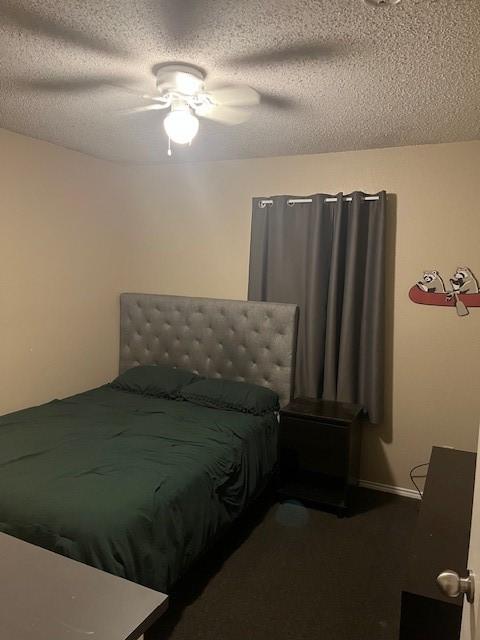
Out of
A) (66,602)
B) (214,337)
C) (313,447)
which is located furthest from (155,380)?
(66,602)

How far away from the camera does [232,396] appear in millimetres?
3316

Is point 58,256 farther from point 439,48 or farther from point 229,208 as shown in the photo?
point 439,48

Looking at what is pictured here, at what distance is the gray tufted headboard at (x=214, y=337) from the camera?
11.5ft

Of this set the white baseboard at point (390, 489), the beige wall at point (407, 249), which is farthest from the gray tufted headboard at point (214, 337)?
the white baseboard at point (390, 489)

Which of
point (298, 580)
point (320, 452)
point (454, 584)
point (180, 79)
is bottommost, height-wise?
point (298, 580)

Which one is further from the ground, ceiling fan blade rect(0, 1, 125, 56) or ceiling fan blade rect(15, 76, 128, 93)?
ceiling fan blade rect(15, 76, 128, 93)

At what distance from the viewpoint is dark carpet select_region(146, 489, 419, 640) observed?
214cm

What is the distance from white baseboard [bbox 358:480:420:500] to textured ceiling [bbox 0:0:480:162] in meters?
2.39

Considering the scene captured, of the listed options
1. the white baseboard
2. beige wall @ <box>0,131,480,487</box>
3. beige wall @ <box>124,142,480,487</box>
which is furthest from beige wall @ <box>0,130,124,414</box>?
the white baseboard

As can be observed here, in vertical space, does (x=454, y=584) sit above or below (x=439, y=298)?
below

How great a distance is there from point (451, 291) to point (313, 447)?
137 cm

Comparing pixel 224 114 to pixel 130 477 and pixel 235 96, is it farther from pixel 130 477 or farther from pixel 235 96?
pixel 130 477

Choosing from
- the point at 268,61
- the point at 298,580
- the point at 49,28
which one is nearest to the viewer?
the point at 49,28

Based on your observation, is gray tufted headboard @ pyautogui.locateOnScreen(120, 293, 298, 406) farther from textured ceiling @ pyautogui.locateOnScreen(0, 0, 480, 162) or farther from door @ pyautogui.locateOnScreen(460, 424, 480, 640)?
door @ pyautogui.locateOnScreen(460, 424, 480, 640)
